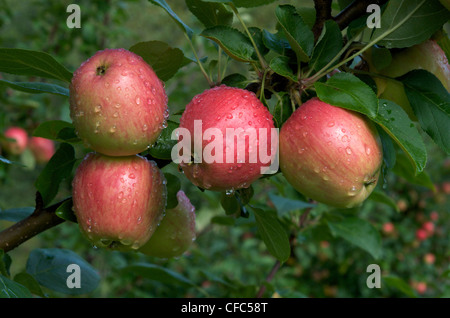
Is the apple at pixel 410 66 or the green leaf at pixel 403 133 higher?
the apple at pixel 410 66

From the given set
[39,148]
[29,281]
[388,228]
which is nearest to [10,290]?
[29,281]

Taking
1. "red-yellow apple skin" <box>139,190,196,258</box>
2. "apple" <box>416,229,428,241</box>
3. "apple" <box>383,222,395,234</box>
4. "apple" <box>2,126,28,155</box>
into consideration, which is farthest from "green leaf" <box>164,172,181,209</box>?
"apple" <box>416,229,428,241</box>

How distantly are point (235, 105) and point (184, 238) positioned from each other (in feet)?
0.97

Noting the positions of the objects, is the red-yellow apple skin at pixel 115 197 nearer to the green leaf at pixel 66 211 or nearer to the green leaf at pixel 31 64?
the green leaf at pixel 66 211

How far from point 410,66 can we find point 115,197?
0.43 metres

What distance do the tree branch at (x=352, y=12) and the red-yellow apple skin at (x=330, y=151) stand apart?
15 centimetres

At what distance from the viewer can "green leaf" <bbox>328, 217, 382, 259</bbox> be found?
3.67ft

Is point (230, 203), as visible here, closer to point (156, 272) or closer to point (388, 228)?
point (156, 272)

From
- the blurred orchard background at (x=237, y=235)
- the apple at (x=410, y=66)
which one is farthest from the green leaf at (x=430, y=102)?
the blurred orchard background at (x=237, y=235)

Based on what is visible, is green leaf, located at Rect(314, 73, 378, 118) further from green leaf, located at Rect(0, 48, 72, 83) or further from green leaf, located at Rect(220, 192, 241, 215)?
green leaf, located at Rect(0, 48, 72, 83)

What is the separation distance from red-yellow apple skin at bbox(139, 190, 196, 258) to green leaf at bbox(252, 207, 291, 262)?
0.12 meters

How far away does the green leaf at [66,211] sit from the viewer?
2.01ft

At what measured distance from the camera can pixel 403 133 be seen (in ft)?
1.77
